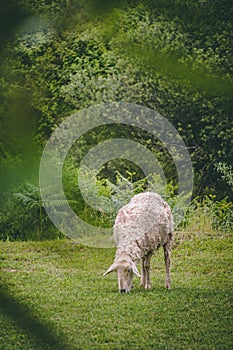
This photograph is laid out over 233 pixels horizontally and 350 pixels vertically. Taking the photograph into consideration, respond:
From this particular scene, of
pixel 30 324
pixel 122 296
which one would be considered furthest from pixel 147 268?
pixel 30 324

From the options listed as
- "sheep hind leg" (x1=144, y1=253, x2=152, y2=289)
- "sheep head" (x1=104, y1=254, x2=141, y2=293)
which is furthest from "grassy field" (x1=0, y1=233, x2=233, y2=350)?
"sheep head" (x1=104, y1=254, x2=141, y2=293)

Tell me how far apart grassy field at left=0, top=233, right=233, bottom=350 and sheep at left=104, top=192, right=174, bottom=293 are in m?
0.39

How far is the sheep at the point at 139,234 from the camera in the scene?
5219 mm

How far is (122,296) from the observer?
568 centimetres

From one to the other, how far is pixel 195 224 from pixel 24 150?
824cm

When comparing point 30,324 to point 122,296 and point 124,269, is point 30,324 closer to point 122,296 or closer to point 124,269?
point 124,269

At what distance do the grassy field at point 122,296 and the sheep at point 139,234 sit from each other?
394 millimetres

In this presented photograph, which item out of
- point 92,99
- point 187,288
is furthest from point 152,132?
point 187,288

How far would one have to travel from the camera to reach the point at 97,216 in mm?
8797

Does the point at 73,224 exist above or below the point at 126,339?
below

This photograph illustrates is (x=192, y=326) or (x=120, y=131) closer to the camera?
(x=192, y=326)

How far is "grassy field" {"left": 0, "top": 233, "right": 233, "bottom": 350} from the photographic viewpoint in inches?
187

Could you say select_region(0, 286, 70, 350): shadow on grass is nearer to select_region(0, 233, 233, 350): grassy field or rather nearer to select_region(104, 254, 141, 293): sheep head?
select_region(0, 233, 233, 350): grassy field

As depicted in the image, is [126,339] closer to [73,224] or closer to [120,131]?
[73,224]
